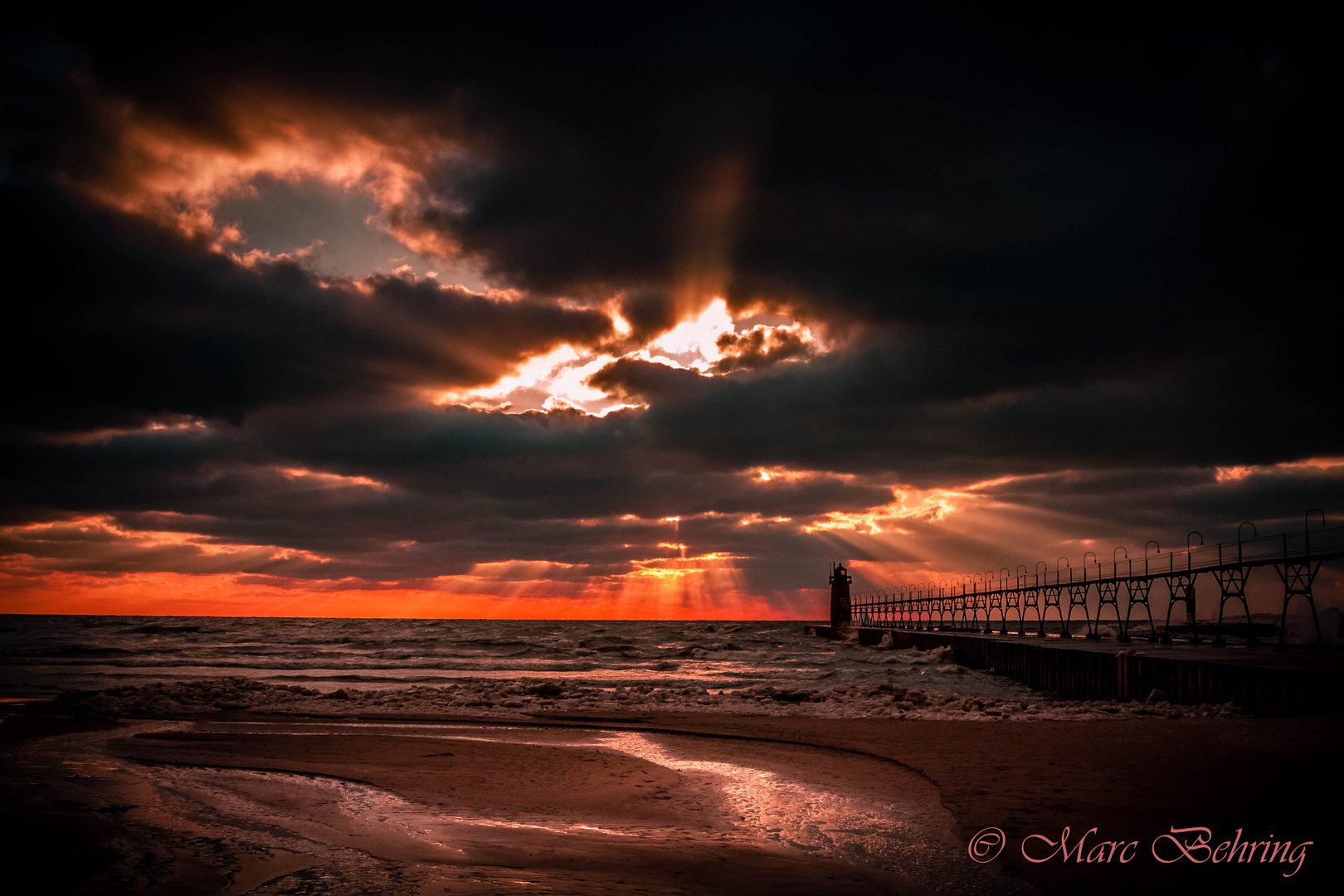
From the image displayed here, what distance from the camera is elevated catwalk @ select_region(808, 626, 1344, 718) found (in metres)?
15.6

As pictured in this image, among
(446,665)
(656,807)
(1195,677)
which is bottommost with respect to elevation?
(446,665)

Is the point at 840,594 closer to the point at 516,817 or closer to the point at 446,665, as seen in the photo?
the point at 446,665

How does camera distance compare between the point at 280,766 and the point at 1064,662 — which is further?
the point at 1064,662

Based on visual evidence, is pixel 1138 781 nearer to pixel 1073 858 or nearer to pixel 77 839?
pixel 1073 858

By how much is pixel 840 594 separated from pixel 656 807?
9911 centimetres

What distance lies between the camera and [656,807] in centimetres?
959

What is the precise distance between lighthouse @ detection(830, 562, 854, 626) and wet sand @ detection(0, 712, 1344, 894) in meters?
90.8

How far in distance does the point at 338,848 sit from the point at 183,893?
1.59 meters

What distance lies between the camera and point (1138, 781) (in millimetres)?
9508

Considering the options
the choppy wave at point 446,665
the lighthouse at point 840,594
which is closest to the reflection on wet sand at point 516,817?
the choppy wave at point 446,665

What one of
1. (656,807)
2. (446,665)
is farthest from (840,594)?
(656,807)

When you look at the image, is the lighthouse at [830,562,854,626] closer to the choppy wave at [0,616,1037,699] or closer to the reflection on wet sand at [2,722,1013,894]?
the choppy wave at [0,616,1037,699]

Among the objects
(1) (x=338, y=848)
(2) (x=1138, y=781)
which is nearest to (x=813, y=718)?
(2) (x=1138, y=781)

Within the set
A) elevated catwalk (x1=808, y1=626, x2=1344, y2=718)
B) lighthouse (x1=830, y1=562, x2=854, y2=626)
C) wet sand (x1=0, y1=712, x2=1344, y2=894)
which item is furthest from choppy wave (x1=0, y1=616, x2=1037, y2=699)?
lighthouse (x1=830, y1=562, x2=854, y2=626)
